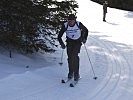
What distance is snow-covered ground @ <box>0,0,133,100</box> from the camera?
8.76 metres

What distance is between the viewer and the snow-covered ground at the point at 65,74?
8.76 m

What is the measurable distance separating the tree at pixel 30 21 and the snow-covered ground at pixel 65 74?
610 millimetres

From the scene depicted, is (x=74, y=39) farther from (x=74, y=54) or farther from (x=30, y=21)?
(x=30, y=21)

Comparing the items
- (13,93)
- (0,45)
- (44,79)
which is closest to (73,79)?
(44,79)

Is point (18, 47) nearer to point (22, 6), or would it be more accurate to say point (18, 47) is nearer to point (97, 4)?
point (22, 6)

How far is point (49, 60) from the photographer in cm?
1210

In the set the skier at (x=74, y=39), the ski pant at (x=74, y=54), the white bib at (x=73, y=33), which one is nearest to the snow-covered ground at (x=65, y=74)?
the ski pant at (x=74, y=54)

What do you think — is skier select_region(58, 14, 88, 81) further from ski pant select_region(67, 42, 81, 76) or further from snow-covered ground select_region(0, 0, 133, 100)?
snow-covered ground select_region(0, 0, 133, 100)

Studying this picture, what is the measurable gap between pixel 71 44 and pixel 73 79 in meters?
1.03

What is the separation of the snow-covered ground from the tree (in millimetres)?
610

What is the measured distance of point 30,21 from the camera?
430 inches

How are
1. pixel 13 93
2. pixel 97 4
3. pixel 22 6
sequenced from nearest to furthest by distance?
pixel 13 93, pixel 22 6, pixel 97 4

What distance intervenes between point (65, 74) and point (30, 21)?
198 cm

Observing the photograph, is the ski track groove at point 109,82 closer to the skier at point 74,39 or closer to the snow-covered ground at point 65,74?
the snow-covered ground at point 65,74
